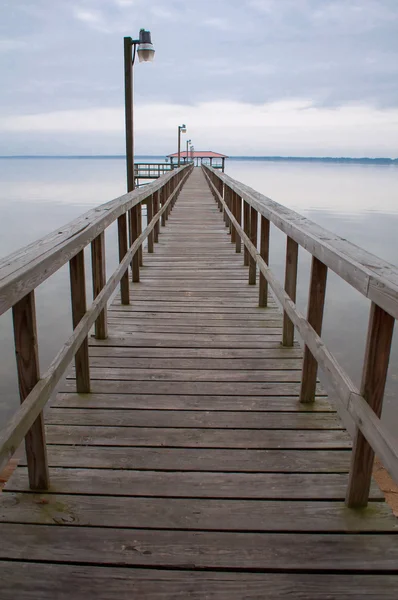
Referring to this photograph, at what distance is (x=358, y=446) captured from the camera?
1795 mm

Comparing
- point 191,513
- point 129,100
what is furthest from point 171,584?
point 129,100

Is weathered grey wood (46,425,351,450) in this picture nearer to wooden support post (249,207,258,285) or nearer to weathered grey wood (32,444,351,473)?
weathered grey wood (32,444,351,473)

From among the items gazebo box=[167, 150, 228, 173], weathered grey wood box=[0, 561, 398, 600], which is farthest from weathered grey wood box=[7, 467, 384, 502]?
gazebo box=[167, 150, 228, 173]

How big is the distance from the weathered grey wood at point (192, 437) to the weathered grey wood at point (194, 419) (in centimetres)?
4

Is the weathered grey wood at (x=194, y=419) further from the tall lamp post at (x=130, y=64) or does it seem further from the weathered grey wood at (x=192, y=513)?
the tall lamp post at (x=130, y=64)

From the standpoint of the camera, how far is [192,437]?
237 centimetres

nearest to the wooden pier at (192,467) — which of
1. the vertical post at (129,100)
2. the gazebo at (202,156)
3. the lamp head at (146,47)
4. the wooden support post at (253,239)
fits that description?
the wooden support post at (253,239)

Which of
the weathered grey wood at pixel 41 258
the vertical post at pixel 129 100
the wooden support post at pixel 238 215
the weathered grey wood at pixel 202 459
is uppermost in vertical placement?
the vertical post at pixel 129 100

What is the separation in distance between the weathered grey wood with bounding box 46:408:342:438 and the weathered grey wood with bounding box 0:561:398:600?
91 centimetres

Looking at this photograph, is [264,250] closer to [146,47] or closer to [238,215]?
[238,215]

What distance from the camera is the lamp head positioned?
786cm

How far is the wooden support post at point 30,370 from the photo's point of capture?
5.62 ft

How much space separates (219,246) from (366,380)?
5.90 m

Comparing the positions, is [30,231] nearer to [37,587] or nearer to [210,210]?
[210,210]
